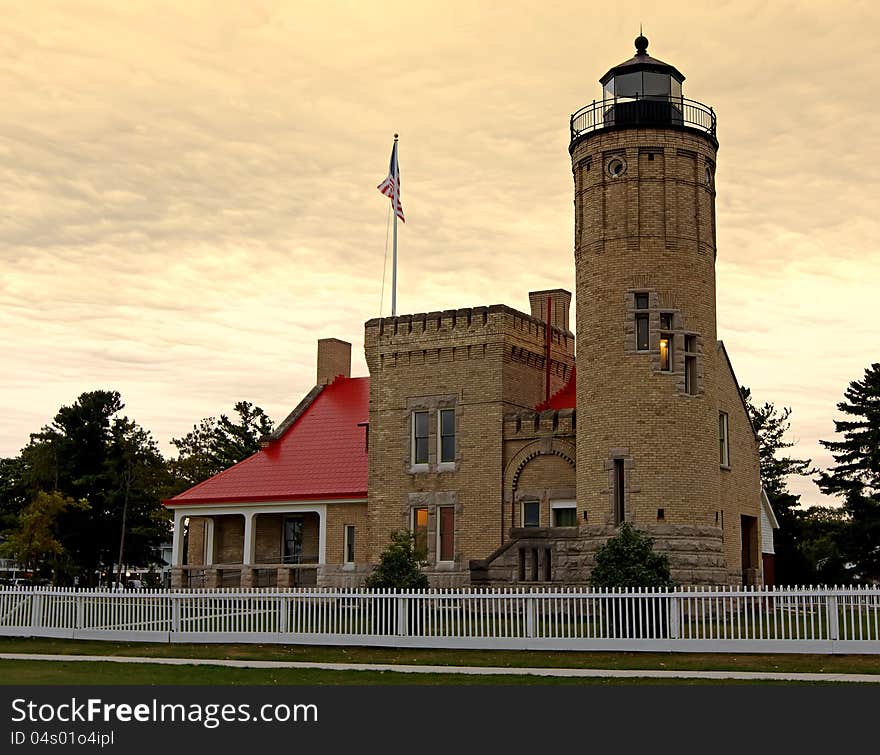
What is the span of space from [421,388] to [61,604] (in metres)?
14.1

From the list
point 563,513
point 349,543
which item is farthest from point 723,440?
point 349,543

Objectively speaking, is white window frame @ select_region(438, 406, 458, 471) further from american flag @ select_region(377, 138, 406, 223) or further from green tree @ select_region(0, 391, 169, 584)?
green tree @ select_region(0, 391, 169, 584)

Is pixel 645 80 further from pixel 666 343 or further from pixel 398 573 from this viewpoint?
pixel 398 573

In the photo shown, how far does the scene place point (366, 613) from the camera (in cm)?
2572

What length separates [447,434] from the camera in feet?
123

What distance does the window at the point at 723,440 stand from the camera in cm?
3450

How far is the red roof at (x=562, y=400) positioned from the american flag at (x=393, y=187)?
8858 millimetres

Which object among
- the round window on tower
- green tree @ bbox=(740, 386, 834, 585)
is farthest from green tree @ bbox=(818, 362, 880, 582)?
the round window on tower

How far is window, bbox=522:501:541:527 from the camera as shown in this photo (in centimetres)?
3525

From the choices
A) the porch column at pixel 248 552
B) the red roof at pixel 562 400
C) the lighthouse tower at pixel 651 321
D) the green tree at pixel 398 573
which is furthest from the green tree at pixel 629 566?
the porch column at pixel 248 552

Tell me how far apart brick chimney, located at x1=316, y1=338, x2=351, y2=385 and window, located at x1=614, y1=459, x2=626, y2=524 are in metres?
19.3

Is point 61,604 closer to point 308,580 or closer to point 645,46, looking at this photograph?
point 308,580

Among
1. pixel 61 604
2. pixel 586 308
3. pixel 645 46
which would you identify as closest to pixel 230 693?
pixel 61 604

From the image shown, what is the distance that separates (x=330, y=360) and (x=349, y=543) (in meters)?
10.9
